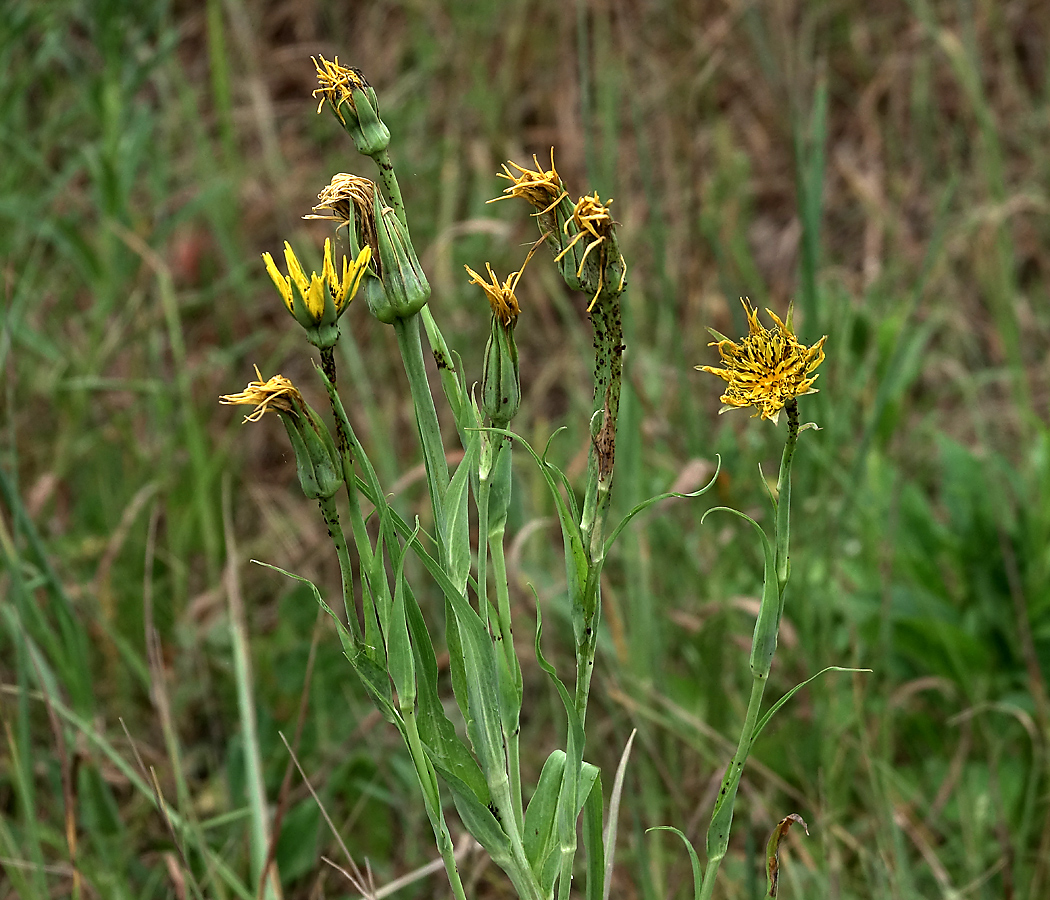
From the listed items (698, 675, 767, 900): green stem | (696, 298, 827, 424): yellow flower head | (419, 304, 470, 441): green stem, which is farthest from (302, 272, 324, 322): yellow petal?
(698, 675, 767, 900): green stem

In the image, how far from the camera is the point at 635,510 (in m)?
0.99

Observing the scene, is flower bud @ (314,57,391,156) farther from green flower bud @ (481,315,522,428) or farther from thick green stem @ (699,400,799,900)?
thick green stem @ (699,400,799,900)

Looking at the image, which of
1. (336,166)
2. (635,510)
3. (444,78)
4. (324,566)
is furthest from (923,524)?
(444,78)

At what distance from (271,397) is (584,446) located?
2.41m

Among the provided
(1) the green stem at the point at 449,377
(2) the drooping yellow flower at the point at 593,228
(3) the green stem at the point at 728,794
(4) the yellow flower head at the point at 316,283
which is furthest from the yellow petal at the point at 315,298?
(3) the green stem at the point at 728,794

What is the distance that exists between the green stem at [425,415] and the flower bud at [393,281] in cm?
2

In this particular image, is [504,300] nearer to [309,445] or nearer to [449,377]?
[449,377]

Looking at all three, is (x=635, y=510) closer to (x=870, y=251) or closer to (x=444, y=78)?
(x=870, y=251)

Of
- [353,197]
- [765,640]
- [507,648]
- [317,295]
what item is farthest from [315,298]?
[765,640]

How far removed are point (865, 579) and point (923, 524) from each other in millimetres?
206

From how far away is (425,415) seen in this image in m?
1.06

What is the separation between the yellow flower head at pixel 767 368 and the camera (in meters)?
1.04

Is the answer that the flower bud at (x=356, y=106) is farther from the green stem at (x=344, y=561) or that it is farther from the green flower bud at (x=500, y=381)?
the green stem at (x=344, y=561)

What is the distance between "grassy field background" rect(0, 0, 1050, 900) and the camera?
2271 mm
